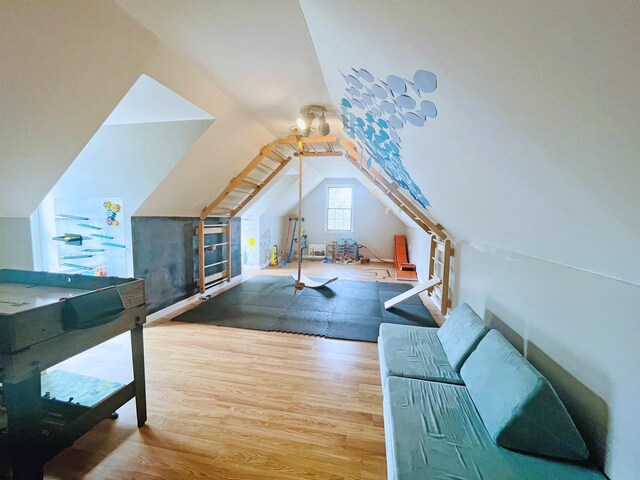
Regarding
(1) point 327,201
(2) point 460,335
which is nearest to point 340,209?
(1) point 327,201

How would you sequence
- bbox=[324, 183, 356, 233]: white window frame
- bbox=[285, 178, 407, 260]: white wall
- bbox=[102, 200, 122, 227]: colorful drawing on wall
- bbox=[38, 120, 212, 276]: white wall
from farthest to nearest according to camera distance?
bbox=[324, 183, 356, 233]: white window frame → bbox=[285, 178, 407, 260]: white wall → bbox=[102, 200, 122, 227]: colorful drawing on wall → bbox=[38, 120, 212, 276]: white wall

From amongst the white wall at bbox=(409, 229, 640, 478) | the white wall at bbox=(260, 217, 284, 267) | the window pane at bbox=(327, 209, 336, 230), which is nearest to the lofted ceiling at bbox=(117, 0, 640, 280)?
the white wall at bbox=(409, 229, 640, 478)

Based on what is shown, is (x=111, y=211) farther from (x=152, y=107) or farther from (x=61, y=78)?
(x=61, y=78)

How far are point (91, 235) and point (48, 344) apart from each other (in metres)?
2.63

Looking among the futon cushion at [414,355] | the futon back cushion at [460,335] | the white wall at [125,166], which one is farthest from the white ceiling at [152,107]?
the futon back cushion at [460,335]

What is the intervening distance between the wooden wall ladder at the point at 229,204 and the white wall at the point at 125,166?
1259 millimetres

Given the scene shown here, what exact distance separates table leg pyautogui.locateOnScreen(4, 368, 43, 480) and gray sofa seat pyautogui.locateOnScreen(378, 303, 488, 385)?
1860mm

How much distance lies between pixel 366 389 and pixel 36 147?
3.03 metres

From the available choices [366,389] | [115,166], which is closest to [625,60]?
[366,389]

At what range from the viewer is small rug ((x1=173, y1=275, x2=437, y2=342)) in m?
3.43

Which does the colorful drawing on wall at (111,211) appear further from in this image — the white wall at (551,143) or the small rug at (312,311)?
the white wall at (551,143)

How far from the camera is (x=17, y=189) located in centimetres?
194

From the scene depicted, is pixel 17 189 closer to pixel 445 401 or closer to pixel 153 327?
pixel 153 327

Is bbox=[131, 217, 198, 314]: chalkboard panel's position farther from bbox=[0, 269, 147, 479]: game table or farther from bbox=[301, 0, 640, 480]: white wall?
bbox=[301, 0, 640, 480]: white wall
